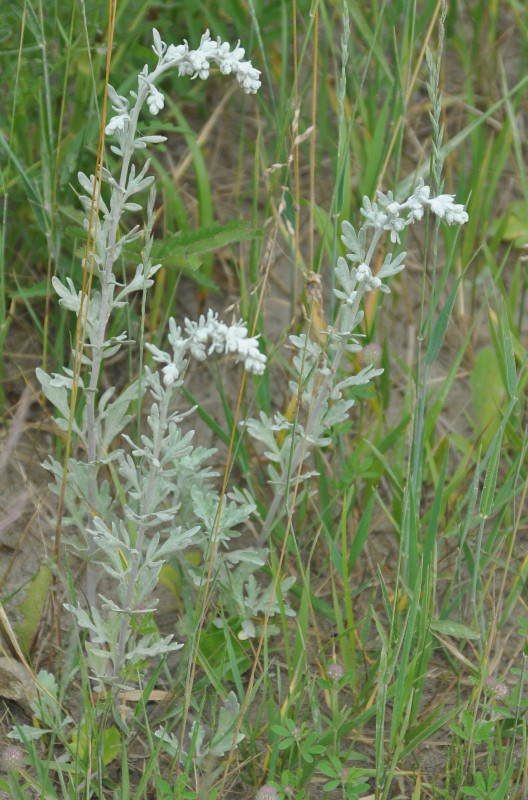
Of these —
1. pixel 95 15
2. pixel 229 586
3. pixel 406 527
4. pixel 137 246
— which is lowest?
pixel 229 586

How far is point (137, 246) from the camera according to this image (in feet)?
7.02

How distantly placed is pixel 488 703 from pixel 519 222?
152 centimetres

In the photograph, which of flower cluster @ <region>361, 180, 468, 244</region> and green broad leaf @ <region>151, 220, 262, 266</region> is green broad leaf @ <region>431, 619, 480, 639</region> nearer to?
flower cluster @ <region>361, 180, 468, 244</region>

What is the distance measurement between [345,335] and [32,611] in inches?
35.5

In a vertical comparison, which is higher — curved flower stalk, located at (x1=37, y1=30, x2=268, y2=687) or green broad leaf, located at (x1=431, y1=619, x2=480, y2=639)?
curved flower stalk, located at (x1=37, y1=30, x2=268, y2=687)

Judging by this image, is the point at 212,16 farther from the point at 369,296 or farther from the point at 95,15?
the point at 369,296

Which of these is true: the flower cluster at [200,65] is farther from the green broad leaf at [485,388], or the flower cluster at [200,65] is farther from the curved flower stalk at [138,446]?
the green broad leaf at [485,388]

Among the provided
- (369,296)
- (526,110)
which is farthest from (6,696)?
(526,110)

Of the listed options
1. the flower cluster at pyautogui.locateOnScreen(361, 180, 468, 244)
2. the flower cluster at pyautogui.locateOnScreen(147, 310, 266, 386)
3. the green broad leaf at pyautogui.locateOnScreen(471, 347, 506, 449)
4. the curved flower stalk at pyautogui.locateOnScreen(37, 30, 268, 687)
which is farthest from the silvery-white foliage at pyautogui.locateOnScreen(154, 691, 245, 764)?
the green broad leaf at pyautogui.locateOnScreen(471, 347, 506, 449)

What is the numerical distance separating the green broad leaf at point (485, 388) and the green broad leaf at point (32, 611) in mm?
1226

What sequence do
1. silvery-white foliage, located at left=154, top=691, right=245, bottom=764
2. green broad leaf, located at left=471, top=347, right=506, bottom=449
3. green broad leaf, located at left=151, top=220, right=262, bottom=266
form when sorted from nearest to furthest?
silvery-white foliage, located at left=154, top=691, right=245, bottom=764
green broad leaf, located at left=151, top=220, right=262, bottom=266
green broad leaf, located at left=471, top=347, right=506, bottom=449

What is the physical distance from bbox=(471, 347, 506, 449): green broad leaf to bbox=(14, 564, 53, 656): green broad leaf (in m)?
1.23

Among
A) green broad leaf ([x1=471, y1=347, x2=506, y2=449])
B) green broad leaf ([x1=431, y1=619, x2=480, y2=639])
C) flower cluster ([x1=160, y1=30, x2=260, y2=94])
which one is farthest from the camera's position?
green broad leaf ([x1=471, y1=347, x2=506, y2=449])

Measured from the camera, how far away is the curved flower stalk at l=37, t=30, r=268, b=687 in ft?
4.77
